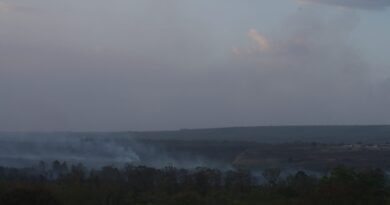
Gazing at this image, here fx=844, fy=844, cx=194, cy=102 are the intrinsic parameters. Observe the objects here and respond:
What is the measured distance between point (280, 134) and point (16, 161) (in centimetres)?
5787

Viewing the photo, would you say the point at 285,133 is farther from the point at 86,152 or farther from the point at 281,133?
the point at 86,152

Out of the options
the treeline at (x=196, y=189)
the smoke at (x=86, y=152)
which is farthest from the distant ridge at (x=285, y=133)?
the treeline at (x=196, y=189)

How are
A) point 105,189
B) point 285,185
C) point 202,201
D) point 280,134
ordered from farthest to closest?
point 280,134 < point 285,185 < point 105,189 < point 202,201

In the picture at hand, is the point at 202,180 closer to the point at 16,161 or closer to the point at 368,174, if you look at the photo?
the point at 368,174

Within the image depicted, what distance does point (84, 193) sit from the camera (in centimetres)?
2898

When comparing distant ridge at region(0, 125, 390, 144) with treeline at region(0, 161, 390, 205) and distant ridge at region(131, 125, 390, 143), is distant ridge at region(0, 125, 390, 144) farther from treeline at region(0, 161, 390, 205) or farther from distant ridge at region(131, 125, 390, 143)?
treeline at region(0, 161, 390, 205)

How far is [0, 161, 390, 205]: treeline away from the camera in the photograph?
25609mm

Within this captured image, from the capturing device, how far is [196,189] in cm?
3503

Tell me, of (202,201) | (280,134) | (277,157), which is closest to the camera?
(202,201)

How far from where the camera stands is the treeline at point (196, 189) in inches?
1008

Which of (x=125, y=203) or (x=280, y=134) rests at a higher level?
(x=280, y=134)

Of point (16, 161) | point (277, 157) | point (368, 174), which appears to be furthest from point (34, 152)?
point (368, 174)

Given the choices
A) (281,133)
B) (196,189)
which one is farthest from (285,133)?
(196,189)

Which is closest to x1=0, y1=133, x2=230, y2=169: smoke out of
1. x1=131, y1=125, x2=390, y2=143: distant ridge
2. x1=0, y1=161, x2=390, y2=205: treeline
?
x1=0, y1=161, x2=390, y2=205: treeline
